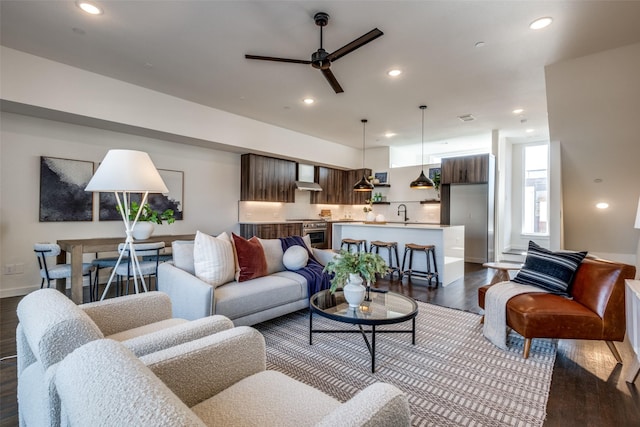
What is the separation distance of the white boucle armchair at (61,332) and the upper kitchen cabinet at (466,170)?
6.75 m

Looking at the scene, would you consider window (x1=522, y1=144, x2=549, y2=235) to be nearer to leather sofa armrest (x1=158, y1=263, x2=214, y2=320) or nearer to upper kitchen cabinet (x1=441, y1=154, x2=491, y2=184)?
upper kitchen cabinet (x1=441, y1=154, x2=491, y2=184)

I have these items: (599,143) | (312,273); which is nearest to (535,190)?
(599,143)

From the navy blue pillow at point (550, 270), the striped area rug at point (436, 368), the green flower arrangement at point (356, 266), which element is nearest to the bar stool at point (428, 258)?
the striped area rug at point (436, 368)

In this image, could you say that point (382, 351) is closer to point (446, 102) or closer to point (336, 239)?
point (336, 239)

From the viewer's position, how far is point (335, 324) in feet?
10.5

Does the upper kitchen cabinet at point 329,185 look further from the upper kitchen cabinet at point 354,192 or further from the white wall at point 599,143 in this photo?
the white wall at point 599,143

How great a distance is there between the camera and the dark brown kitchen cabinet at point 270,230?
6379mm

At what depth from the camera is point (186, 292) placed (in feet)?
8.72

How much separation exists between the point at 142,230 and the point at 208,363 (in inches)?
133

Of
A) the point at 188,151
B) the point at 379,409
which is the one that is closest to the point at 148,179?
the point at 379,409

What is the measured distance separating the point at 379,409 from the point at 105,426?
0.67 metres

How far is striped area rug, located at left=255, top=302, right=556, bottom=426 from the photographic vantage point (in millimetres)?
1892

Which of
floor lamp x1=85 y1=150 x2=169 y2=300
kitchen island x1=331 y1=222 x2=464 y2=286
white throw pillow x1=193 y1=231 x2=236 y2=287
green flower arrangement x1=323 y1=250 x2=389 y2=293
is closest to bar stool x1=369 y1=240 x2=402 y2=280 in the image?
kitchen island x1=331 y1=222 x2=464 y2=286

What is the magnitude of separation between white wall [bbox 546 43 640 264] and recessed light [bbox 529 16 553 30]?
1.02m
